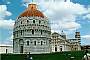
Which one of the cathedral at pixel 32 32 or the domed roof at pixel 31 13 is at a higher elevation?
the domed roof at pixel 31 13

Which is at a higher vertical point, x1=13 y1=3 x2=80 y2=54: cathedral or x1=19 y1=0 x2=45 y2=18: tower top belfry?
x1=19 y1=0 x2=45 y2=18: tower top belfry

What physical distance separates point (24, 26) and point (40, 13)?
176 inches

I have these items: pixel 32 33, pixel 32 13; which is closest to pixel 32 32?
pixel 32 33

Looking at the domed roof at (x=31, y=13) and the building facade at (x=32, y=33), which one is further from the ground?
the domed roof at (x=31, y=13)

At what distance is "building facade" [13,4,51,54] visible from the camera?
176 feet

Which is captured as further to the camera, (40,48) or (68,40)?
(68,40)

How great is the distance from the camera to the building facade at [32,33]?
176ft

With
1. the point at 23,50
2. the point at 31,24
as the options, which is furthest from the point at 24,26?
the point at 23,50

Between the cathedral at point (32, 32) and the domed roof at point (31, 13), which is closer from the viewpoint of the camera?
Answer: the cathedral at point (32, 32)

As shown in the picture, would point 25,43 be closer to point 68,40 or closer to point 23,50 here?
point 23,50

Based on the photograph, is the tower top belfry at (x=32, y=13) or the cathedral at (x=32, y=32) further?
the tower top belfry at (x=32, y=13)

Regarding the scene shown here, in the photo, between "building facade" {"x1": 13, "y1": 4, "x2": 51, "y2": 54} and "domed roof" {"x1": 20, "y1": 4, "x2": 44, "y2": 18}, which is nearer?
"building facade" {"x1": 13, "y1": 4, "x2": 51, "y2": 54}

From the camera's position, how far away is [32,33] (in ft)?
177

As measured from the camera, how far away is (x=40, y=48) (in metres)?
53.7
